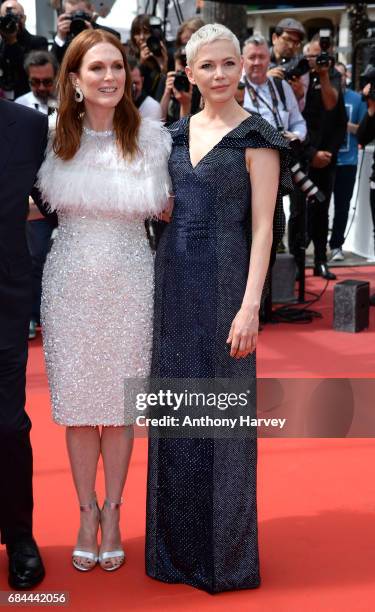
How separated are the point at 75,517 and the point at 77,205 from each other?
1170mm

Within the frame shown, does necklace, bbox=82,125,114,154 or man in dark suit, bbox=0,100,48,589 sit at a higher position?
necklace, bbox=82,125,114,154

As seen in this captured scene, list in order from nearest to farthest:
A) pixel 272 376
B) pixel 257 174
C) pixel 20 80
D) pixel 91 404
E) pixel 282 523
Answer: pixel 257 174
pixel 91 404
pixel 282 523
pixel 272 376
pixel 20 80

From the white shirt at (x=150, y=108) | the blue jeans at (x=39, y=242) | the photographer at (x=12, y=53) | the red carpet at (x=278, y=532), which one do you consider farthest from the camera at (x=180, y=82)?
the red carpet at (x=278, y=532)

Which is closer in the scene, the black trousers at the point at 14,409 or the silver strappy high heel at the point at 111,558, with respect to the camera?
the black trousers at the point at 14,409

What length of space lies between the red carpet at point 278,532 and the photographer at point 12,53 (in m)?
2.66

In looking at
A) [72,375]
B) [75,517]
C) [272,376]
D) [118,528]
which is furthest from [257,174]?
[272,376]

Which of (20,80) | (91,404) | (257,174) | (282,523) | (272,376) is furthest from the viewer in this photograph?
(20,80)

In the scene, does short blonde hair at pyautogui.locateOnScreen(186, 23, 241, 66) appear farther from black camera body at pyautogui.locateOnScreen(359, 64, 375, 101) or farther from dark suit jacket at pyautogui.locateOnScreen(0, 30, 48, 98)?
black camera body at pyautogui.locateOnScreen(359, 64, 375, 101)

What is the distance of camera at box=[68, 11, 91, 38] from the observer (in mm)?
6348

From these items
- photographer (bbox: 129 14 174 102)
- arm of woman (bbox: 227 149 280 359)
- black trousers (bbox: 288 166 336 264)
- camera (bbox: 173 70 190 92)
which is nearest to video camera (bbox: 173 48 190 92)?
camera (bbox: 173 70 190 92)

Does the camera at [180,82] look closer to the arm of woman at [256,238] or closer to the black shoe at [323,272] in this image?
the black shoe at [323,272]

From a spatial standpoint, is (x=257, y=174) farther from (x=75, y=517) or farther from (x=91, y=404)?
(x=75, y=517)

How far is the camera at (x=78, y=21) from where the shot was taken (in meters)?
6.35

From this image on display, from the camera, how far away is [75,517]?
3.30m
